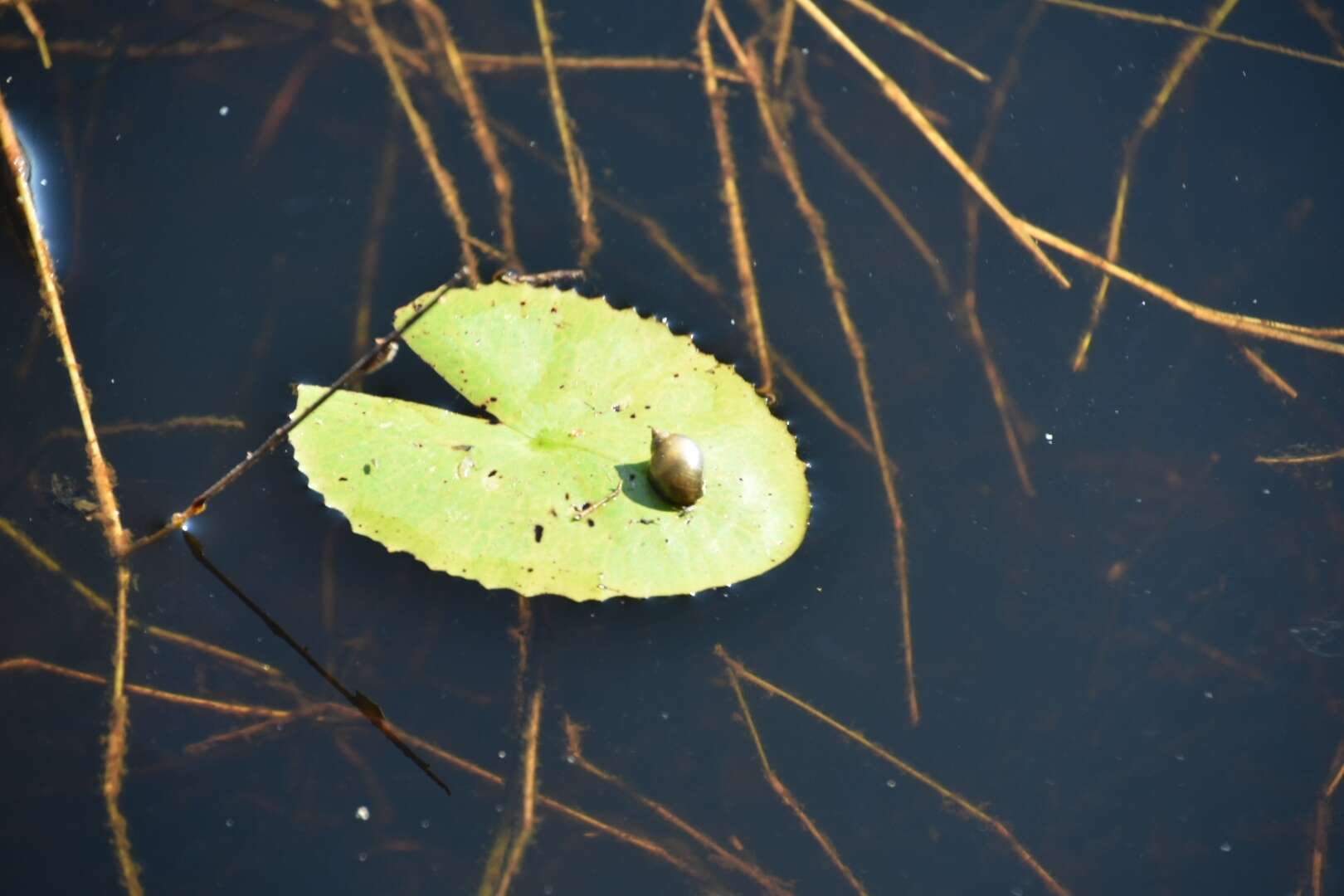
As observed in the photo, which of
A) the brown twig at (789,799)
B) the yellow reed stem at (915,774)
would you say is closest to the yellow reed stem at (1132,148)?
the yellow reed stem at (915,774)

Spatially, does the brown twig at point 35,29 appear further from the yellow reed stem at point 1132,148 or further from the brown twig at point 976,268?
the yellow reed stem at point 1132,148

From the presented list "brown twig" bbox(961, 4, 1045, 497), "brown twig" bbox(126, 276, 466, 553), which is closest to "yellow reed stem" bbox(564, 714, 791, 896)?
"brown twig" bbox(126, 276, 466, 553)

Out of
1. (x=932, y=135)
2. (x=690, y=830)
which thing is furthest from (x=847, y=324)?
(x=690, y=830)

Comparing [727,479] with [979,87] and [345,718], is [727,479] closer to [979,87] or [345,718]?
[345,718]

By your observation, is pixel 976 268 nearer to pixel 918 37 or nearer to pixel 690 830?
pixel 918 37

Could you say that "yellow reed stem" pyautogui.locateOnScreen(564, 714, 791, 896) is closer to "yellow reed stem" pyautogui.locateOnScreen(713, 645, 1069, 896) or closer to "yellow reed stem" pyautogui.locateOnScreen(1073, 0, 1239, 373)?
"yellow reed stem" pyautogui.locateOnScreen(713, 645, 1069, 896)

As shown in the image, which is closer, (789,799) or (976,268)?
(789,799)
